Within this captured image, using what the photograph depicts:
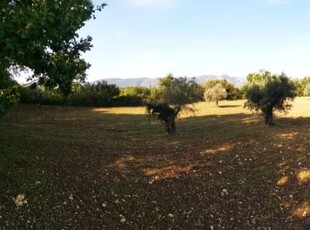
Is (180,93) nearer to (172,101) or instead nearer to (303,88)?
(172,101)

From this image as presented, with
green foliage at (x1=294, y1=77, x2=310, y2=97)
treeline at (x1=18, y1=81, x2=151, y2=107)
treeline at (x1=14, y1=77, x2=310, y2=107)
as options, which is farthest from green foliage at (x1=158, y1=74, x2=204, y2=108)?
green foliage at (x1=294, y1=77, x2=310, y2=97)

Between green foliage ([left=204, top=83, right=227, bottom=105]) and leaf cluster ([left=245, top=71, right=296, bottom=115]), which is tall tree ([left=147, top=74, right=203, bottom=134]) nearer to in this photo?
leaf cluster ([left=245, top=71, right=296, bottom=115])

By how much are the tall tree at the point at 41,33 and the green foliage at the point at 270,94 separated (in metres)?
23.1

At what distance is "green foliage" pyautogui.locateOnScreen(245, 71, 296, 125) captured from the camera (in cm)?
3288

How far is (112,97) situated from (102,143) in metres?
52.2

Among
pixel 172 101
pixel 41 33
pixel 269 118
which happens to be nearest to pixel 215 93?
pixel 269 118

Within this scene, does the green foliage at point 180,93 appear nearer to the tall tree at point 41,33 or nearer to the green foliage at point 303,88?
the tall tree at point 41,33

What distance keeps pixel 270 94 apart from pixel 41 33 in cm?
2685

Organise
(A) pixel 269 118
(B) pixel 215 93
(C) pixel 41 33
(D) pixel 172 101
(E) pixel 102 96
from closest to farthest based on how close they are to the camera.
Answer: (C) pixel 41 33, (D) pixel 172 101, (A) pixel 269 118, (B) pixel 215 93, (E) pixel 102 96

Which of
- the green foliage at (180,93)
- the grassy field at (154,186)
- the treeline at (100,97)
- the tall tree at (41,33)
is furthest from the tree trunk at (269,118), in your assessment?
the treeline at (100,97)

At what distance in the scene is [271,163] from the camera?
18.0m

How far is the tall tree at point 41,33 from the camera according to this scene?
8516 millimetres

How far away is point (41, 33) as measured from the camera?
935 cm

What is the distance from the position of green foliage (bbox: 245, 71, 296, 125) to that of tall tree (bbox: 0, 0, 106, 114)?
23.1 m
